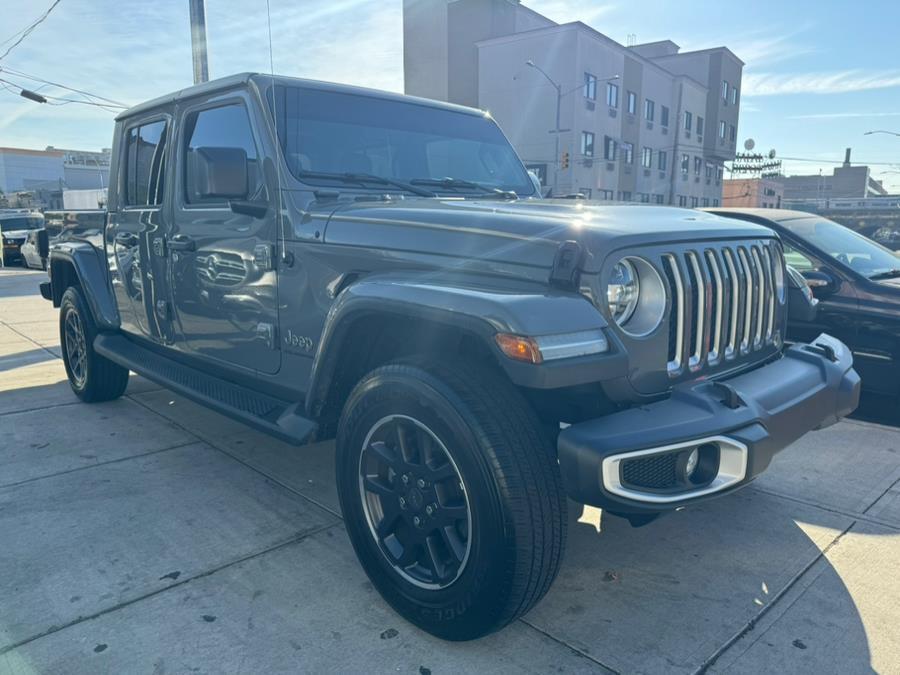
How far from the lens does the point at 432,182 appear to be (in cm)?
348

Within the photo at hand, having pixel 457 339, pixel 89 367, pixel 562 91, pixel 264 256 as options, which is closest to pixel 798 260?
pixel 457 339

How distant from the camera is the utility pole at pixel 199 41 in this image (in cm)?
1101

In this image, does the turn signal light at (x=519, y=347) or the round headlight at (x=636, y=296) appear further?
the round headlight at (x=636, y=296)

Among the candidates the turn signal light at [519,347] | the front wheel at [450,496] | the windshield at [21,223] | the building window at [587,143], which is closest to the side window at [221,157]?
the front wheel at [450,496]

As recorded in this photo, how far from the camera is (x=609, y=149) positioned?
4028cm

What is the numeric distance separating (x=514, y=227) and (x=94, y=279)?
145 inches

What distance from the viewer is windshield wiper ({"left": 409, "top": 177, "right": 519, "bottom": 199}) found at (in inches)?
136

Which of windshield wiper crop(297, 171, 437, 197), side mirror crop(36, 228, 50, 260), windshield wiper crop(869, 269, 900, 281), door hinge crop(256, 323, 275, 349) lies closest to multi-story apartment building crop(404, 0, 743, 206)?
windshield wiper crop(869, 269, 900, 281)

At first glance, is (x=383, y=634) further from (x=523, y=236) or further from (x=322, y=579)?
(x=523, y=236)

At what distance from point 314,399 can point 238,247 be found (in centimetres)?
98

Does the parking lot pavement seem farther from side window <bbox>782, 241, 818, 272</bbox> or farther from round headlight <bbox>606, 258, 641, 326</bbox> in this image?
side window <bbox>782, 241, 818, 272</bbox>

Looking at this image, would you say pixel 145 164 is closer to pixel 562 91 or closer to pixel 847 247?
pixel 847 247

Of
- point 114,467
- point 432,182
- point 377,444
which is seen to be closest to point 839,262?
point 432,182

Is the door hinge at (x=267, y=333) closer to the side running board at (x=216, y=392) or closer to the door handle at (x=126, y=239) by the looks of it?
Answer: the side running board at (x=216, y=392)
